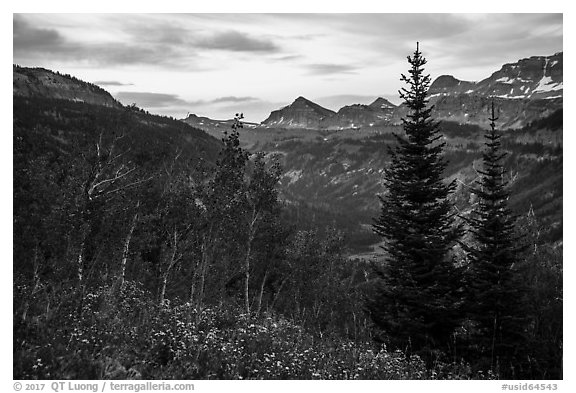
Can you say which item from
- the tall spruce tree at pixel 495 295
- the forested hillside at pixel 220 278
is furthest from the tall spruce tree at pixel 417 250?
the tall spruce tree at pixel 495 295

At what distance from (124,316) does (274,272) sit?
24.0 m

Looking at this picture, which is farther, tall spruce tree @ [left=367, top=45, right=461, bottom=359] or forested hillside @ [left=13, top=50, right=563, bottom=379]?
tall spruce tree @ [left=367, top=45, right=461, bottom=359]

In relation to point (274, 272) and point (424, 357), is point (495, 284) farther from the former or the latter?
point (274, 272)

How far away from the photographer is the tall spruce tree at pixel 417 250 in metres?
17.2

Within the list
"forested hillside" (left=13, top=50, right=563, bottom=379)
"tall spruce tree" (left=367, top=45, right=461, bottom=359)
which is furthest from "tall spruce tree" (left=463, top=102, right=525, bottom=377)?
"tall spruce tree" (left=367, top=45, right=461, bottom=359)

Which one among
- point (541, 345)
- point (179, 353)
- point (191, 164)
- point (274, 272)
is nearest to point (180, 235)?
point (191, 164)

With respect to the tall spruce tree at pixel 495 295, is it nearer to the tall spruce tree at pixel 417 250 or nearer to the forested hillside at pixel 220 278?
the forested hillside at pixel 220 278

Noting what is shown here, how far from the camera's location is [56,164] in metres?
18.7

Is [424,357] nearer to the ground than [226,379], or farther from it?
nearer to the ground

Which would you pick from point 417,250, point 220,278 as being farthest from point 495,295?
point 220,278

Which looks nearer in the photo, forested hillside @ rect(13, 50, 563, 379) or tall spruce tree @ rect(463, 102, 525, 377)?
forested hillside @ rect(13, 50, 563, 379)

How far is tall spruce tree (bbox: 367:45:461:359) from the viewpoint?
17250mm

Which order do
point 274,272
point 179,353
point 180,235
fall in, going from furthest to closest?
1. point 274,272
2. point 180,235
3. point 179,353

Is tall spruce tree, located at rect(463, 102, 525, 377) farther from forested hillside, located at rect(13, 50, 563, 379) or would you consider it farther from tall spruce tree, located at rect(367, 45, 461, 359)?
tall spruce tree, located at rect(367, 45, 461, 359)
